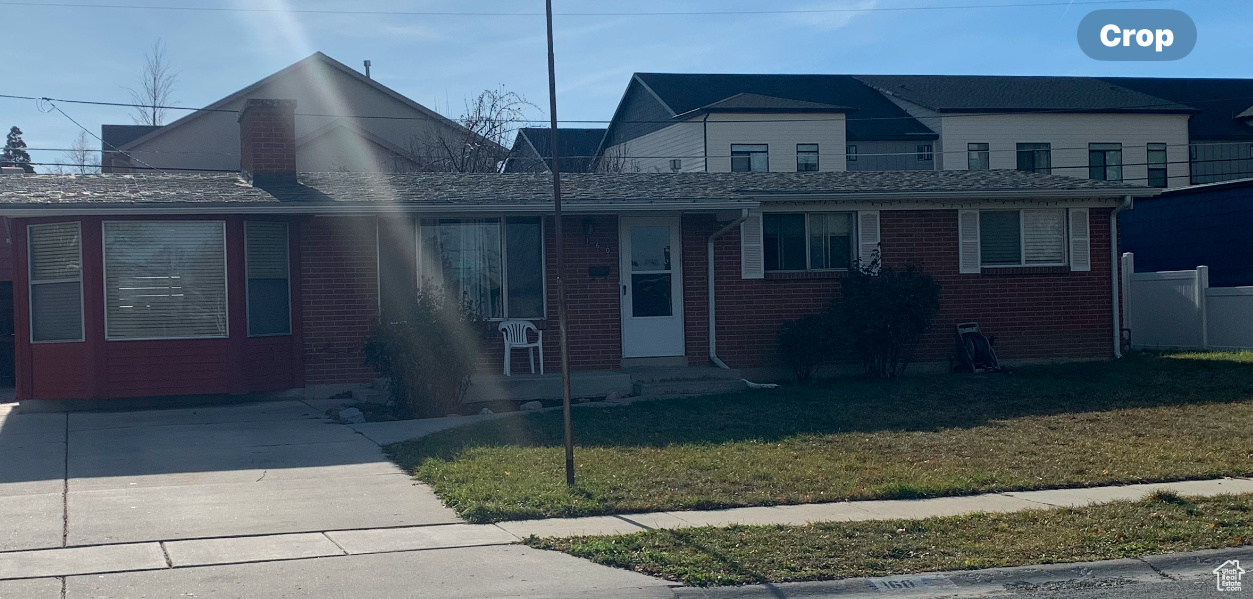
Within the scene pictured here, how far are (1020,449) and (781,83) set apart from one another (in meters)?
27.1

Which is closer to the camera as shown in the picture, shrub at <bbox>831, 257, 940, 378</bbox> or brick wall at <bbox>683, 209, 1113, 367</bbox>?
Result: shrub at <bbox>831, 257, 940, 378</bbox>

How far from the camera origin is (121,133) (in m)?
34.8

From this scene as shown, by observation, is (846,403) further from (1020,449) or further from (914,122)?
(914,122)

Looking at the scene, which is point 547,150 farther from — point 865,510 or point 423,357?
point 865,510

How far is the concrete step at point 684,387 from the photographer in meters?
14.5

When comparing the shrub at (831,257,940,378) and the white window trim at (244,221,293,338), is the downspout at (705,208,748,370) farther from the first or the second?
the white window trim at (244,221,293,338)

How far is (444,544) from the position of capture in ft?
23.1

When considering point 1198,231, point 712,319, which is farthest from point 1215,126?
point 712,319

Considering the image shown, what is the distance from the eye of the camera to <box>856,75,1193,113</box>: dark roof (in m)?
34.1

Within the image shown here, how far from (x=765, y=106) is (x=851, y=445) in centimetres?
2185

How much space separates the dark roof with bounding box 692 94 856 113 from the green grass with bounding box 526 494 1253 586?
2408cm

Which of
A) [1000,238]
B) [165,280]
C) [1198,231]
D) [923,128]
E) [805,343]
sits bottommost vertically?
[805,343]

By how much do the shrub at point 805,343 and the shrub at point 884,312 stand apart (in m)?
0.27

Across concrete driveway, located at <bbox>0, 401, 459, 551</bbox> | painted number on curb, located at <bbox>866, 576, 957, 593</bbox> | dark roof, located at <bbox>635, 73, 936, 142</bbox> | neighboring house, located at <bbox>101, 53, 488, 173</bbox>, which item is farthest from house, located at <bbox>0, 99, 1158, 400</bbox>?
dark roof, located at <bbox>635, 73, 936, 142</bbox>
